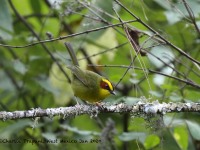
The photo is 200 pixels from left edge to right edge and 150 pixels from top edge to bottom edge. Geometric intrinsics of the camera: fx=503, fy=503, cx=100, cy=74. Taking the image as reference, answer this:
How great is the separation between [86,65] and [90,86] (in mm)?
216

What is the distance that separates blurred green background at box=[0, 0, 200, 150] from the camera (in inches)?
171

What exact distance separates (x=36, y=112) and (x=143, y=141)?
1.23 meters

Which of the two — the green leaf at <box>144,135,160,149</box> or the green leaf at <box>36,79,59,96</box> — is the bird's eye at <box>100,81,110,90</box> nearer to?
the green leaf at <box>144,135,160,149</box>

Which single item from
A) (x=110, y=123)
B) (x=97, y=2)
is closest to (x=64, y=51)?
(x=97, y=2)

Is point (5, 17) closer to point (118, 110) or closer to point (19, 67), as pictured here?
point (19, 67)

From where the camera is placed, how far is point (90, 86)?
445cm

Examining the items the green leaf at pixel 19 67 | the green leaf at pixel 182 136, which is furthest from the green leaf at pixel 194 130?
the green leaf at pixel 19 67

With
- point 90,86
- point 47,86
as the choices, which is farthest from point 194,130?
point 47,86

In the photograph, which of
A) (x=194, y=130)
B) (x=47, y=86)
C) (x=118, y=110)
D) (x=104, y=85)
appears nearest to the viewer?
(x=118, y=110)

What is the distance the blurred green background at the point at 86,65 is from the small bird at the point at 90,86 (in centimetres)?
13

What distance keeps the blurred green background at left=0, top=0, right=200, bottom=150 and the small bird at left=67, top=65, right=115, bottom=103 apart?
0.13 m

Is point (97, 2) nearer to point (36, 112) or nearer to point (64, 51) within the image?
point (64, 51)

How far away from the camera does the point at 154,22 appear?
5254 millimetres

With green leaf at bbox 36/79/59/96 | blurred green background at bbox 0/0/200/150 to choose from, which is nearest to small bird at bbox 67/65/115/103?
blurred green background at bbox 0/0/200/150
